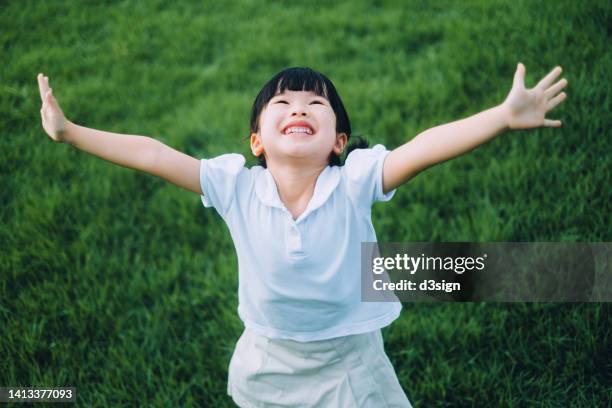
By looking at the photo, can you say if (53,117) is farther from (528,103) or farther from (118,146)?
(528,103)

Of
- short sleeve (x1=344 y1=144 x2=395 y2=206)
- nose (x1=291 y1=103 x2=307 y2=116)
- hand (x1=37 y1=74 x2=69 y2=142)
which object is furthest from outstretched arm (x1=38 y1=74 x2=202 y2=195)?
short sleeve (x1=344 y1=144 x2=395 y2=206)

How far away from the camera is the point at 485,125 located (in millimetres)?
1447

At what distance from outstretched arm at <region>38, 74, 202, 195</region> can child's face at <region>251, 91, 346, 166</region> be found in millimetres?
241

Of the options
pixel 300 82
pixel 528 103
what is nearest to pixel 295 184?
pixel 300 82

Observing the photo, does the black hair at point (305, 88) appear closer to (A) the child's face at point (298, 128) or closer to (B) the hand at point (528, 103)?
(A) the child's face at point (298, 128)

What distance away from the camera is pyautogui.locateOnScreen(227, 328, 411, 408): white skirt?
5.84 feet

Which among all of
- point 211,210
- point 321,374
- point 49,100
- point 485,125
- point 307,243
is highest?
point 49,100

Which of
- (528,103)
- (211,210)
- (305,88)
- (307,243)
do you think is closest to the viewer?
(528,103)

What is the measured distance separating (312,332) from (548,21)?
2.73 meters

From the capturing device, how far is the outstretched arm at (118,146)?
1645 mm

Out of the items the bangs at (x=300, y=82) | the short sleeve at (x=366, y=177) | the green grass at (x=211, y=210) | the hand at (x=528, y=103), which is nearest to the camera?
the hand at (x=528, y=103)

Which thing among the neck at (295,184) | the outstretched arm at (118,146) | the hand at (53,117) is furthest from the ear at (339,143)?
the hand at (53,117)

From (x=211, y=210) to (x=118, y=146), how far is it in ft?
4.92

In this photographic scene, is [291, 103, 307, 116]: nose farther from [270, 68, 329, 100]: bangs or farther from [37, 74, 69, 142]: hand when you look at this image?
[37, 74, 69, 142]: hand
